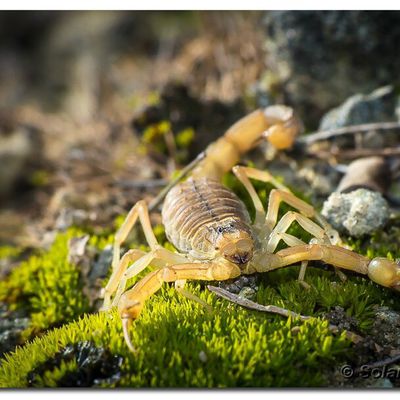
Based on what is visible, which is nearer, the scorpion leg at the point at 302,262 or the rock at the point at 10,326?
the scorpion leg at the point at 302,262

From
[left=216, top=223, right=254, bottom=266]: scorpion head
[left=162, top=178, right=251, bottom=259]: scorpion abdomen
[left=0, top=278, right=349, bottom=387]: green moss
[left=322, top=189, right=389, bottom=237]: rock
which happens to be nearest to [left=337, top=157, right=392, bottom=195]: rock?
[left=322, top=189, right=389, bottom=237]: rock

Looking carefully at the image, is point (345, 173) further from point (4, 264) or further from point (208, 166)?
point (4, 264)

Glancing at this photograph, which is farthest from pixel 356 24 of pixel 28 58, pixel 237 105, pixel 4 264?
pixel 28 58

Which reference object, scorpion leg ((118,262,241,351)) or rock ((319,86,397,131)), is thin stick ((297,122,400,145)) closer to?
rock ((319,86,397,131))

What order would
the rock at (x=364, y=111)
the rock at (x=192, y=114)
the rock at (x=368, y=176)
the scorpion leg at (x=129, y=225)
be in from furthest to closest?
the rock at (x=192, y=114) < the rock at (x=364, y=111) < the rock at (x=368, y=176) < the scorpion leg at (x=129, y=225)

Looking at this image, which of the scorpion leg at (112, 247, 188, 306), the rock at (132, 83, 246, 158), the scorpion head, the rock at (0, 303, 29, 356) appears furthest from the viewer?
the rock at (132, 83, 246, 158)

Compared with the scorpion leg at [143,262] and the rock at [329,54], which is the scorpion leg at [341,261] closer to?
the scorpion leg at [143,262]

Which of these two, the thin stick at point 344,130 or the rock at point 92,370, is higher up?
the thin stick at point 344,130

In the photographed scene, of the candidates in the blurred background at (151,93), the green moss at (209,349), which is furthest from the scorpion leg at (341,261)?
the blurred background at (151,93)
